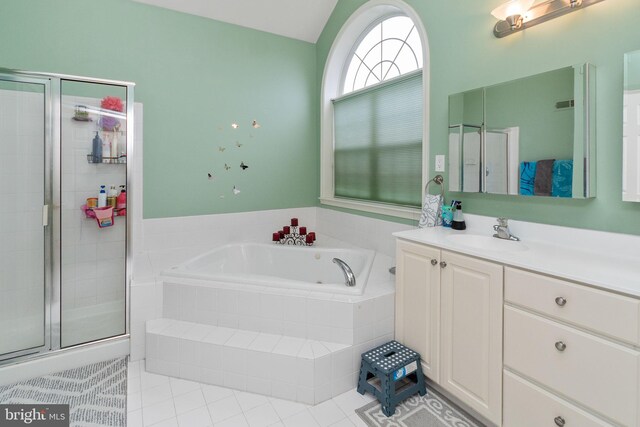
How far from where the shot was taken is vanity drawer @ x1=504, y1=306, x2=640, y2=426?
1078 mm

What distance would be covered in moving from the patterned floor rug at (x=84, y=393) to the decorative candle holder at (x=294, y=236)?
1633 mm

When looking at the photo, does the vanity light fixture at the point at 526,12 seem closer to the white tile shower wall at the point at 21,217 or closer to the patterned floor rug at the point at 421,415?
the patterned floor rug at the point at 421,415

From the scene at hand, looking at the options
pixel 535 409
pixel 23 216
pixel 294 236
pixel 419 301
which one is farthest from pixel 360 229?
pixel 23 216

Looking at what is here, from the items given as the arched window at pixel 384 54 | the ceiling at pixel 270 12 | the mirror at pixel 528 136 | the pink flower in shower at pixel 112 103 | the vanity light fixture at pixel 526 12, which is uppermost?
the ceiling at pixel 270 12

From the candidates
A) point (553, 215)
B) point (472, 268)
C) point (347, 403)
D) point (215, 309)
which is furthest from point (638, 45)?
point (215, 309)

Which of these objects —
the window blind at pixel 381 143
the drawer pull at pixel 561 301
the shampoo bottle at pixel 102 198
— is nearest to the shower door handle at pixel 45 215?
the shampoo bottle at pixel 102 198

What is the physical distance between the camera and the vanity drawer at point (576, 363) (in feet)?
3.54

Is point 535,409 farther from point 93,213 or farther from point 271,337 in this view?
point 93,213

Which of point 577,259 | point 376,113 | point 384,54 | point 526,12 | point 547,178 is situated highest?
point 384,54

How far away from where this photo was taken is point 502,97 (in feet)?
6.10

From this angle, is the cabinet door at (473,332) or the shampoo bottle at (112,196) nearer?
the cabinet door at (473,332)

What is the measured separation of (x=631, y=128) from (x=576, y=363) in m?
0.99

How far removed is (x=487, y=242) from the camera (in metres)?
1.89

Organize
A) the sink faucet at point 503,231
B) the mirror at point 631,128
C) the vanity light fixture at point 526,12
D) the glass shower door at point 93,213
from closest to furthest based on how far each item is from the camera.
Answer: the mirror at point 631,128
the vanity light fixture at point 526,12
the sink faucet at point 503,231
the glass shower door at point 93,213
